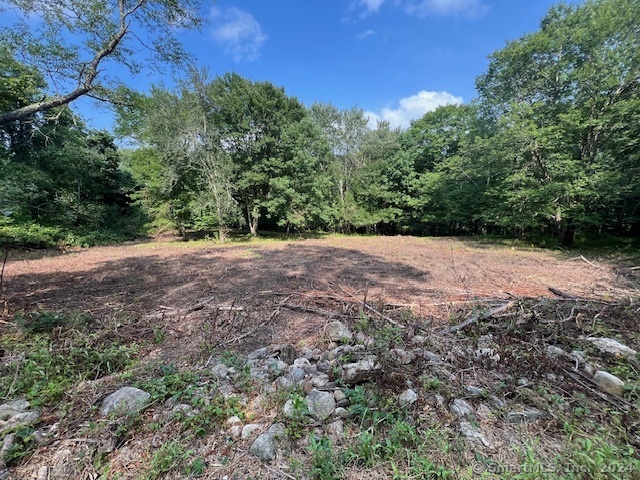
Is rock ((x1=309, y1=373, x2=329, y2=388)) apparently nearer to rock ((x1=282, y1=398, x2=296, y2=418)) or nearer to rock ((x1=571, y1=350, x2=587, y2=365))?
rock ((x1=282, y1=398, x2=296, y2=418))

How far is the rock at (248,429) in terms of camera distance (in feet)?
6.01

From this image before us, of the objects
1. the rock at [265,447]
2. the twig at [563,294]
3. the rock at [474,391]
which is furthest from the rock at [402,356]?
the twig at [563,294]

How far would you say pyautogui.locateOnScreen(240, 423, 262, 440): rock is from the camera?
6.01 feet

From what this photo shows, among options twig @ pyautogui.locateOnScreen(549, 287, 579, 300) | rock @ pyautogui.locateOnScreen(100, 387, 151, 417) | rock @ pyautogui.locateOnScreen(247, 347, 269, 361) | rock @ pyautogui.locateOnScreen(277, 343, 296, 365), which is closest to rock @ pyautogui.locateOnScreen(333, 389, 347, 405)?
rock @ pyautogui.locateOnScreen(277, 343, 296, 365)

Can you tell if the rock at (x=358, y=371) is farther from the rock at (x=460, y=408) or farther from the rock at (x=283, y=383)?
the rock at (x=460, y=408)

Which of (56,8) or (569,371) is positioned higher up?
(56,8)

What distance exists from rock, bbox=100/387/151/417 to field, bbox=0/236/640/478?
0.31 ft

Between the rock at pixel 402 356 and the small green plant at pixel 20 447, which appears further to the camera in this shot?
the rock at pixel 402 356

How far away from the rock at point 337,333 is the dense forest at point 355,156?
613cm

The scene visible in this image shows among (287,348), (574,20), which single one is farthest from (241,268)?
(574,20)

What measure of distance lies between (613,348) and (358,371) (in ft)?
8.38

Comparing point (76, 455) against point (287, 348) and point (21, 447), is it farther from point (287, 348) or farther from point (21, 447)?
point (287, 348)

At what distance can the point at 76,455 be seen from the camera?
5.33 ft

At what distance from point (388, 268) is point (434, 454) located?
5.60 meters
